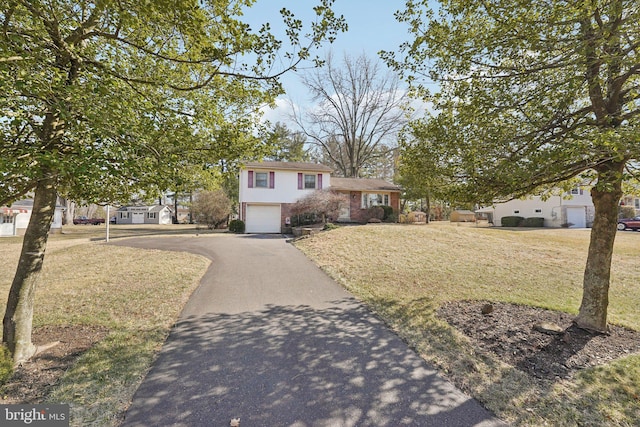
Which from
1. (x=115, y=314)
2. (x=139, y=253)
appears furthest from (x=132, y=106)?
(x=139, y=253)

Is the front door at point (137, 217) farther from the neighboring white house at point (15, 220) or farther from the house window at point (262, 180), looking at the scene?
the house window at point (262, 180)

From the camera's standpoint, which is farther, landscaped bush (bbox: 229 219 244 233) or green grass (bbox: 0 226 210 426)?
landscaped bush (bbox: 229 219 244 233)

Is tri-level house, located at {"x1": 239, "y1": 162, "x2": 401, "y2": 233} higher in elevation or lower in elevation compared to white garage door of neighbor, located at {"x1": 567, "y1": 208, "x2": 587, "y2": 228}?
higher

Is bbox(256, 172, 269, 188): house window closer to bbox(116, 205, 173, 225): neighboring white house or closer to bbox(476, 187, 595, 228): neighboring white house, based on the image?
bbox(476, 187, 595, 228): neighboring white house

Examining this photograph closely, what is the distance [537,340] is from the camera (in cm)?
454

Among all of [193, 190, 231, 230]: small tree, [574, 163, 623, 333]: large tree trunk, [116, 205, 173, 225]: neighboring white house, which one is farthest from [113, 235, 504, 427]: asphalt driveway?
[116, 205, 173, 225]: neighboring white house

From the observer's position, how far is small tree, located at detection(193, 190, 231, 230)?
25.0 m

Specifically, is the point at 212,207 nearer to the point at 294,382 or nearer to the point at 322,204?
the point at 322,204

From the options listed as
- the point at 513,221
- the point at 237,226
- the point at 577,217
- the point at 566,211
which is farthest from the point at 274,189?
the point at 577,217

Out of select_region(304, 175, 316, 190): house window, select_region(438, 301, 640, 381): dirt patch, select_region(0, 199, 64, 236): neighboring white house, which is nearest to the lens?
select_region(438, 301, 640, 381): dirt patch

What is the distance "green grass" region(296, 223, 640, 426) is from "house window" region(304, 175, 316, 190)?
8471 millimetres

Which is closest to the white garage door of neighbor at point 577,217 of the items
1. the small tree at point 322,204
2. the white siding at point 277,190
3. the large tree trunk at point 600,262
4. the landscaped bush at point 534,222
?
the landscaped bush at point 534,222

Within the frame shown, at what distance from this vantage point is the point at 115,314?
5305 millimetres

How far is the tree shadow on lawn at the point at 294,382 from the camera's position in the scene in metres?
2.76
